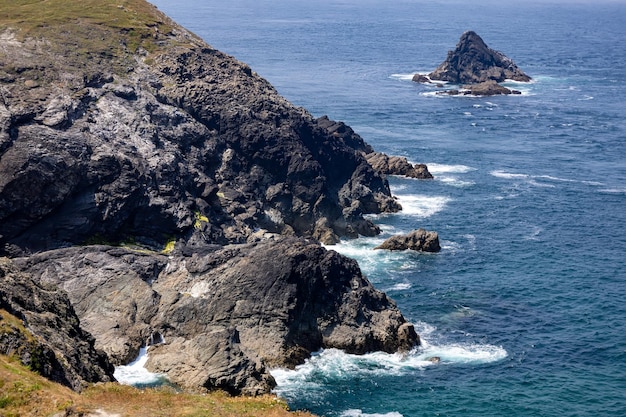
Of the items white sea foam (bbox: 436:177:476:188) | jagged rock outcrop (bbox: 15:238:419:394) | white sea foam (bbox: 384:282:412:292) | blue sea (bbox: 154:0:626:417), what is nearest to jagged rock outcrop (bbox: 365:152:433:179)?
blue sea (bbox: 154:0:626:417)

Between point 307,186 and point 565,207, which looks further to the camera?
point 565,207

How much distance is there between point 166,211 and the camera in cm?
8406

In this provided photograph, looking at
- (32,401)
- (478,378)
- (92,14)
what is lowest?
(478,378)

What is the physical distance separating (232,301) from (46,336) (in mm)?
24716

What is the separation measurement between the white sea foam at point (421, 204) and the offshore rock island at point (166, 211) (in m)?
2.55

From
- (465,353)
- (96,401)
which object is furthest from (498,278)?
(96,401)

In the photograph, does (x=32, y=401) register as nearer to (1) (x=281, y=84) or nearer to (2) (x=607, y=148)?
(2) (x=607, y=148)

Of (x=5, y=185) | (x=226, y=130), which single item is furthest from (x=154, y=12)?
(x=5, y=185)

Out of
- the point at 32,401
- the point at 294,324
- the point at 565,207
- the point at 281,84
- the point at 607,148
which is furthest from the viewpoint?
the point at 281,84

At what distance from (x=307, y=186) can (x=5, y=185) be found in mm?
39597

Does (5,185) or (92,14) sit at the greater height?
(92,14)

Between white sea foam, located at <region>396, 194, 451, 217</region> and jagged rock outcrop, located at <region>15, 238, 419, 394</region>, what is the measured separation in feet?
121

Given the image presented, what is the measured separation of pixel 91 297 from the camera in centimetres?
6894

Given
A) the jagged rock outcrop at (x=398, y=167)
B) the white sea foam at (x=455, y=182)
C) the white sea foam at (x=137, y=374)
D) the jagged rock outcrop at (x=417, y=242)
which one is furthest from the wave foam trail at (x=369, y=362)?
the jagged rock outcrop at (x=398, y=167)
